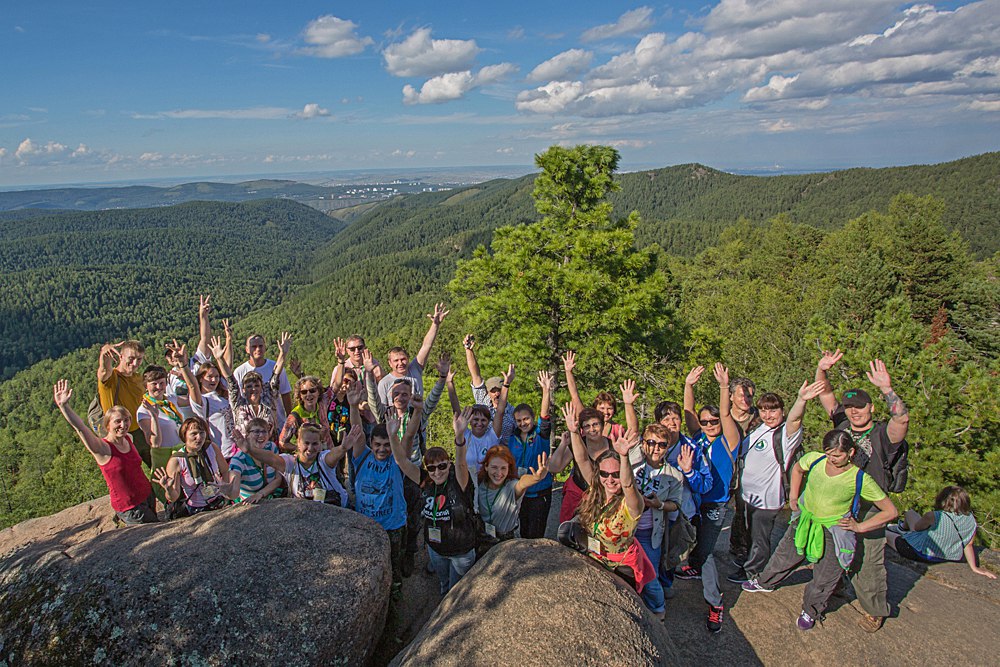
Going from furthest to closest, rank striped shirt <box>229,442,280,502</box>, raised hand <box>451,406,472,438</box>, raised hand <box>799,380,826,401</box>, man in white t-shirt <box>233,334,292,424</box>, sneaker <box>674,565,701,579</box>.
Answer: man in white t-shirt <box>233,334,292,424</box>, sneaker <box>674,565,701,579</box>, striped shirt <box>229,442,280,502</box>, raised hand <box>799,380,826,401</box>, raised hand <box>451,406,472,438</box>

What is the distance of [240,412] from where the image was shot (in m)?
6.74

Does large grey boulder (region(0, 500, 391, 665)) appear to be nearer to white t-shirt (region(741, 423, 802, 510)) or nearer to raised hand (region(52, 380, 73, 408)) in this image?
raised hand (region(52, 380, 73, 408))

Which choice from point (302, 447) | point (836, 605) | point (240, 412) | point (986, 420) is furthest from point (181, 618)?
point (986, 420)

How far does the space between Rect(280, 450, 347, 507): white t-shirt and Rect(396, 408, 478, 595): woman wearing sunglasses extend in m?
0.94

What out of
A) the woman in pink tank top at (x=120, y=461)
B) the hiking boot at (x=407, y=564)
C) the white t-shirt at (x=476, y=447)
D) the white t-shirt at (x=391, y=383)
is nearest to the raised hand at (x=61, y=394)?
the woman in pink tank top at (x=120, y=461)

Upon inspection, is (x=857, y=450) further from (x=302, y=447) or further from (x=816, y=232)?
(x=816, y=232)

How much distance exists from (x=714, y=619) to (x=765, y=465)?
174cm

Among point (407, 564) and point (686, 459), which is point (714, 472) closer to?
point (686, 459)

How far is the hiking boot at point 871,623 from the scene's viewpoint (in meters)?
5.43

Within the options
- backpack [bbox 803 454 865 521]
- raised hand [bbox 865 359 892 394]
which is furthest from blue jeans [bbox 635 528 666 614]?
raised hand [bbox 865 359 892 394]

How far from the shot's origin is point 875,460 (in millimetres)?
5773

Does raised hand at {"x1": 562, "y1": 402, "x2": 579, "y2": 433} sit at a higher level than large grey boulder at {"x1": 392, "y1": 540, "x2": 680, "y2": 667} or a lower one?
higher

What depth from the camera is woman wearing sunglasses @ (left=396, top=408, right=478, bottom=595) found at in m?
5.18

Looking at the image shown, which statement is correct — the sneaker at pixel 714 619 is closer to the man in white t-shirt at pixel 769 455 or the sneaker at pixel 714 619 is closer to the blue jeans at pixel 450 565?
the man in white t-shirt at pixel 769 455
